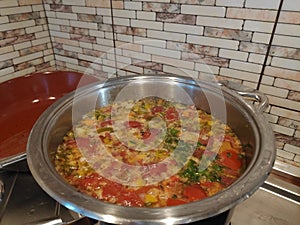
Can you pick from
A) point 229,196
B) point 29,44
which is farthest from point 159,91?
point 29,44

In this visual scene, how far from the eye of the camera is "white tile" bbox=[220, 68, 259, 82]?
0.87 meters

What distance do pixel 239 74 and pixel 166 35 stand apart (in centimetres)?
33

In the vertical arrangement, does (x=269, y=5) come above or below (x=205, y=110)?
above

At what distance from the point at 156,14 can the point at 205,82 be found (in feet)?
1.18

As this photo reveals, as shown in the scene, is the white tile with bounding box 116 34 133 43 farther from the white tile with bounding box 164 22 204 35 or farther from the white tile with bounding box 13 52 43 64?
the white tile with bounding box 13 52 43 64

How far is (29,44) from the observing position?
1.27m

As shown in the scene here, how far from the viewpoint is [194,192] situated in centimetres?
63

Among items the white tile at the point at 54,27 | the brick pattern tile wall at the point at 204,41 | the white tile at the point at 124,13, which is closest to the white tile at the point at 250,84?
the brick pattern tile wall at the point at 204,41

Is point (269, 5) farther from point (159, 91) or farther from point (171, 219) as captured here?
point (171, 219)

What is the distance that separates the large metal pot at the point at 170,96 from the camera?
1.41ft

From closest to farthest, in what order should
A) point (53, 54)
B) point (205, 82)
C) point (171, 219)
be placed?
point (171, 219) → point (205, 82) → point (53, 54)

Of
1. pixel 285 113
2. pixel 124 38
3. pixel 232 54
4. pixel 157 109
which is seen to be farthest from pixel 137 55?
pixel 285 113

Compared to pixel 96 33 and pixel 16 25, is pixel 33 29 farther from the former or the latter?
pixel 96 33

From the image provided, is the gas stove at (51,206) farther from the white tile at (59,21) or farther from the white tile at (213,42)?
the white tile at (59,21)
